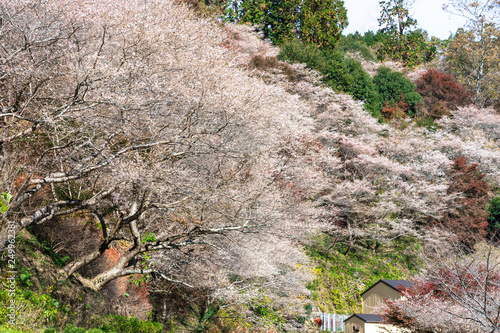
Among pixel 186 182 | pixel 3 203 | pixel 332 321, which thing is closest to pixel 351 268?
pixel 332 321

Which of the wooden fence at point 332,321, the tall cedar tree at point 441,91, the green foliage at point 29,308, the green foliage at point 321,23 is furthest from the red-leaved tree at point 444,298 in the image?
the tall cedar tree at point 441,91

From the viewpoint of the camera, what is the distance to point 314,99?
22000 millimetres

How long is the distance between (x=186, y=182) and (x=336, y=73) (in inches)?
696

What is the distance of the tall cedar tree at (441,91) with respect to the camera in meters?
29.6

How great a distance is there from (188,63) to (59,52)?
3509 millimetres

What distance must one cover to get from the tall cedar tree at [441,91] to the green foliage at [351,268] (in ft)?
44.0

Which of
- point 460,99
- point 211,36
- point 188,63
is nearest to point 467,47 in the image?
point 460,99

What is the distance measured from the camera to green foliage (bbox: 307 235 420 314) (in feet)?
54.2

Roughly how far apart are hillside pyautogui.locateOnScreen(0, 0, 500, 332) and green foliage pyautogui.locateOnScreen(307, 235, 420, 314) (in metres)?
0.07

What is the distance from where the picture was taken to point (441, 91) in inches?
1184

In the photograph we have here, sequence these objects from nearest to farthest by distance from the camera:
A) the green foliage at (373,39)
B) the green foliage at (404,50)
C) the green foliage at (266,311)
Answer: the green foliage at (266,311) → the green foliage at (404,50) → the green foliage at (373,39)

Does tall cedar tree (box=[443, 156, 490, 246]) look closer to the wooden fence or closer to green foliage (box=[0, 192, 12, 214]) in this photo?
the wooden fence

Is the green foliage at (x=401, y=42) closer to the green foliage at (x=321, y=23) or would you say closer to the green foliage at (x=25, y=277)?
the green foliage at (x=321, y=23)

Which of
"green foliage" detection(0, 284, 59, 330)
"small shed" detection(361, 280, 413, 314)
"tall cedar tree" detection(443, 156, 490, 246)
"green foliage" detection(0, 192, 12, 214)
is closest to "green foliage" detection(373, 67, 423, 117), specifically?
"tall cedar tree" detection(443, 156, 490, 246)
